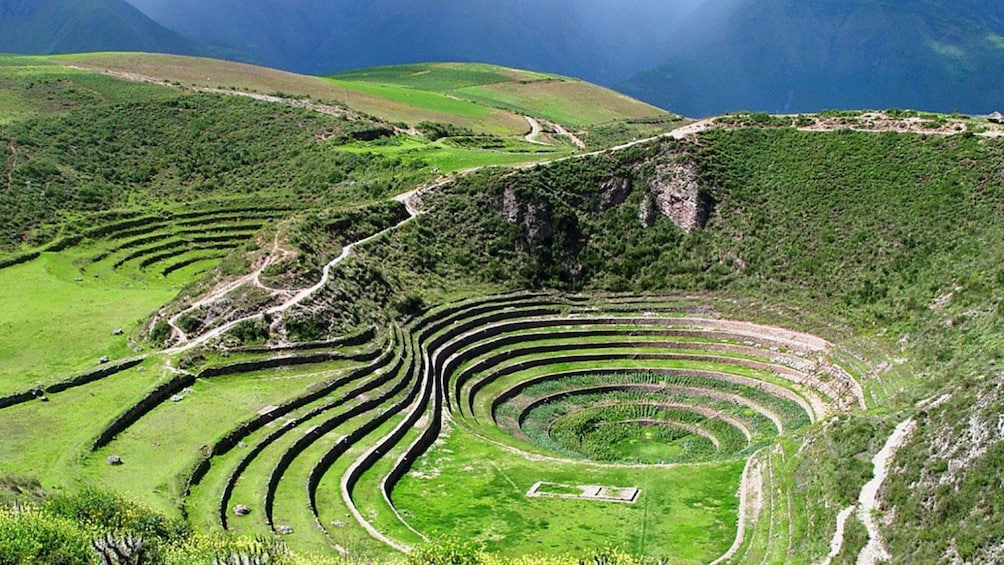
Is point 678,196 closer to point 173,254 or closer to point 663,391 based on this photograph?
point 663,391

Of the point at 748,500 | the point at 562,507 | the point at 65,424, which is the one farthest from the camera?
the point at 748,500

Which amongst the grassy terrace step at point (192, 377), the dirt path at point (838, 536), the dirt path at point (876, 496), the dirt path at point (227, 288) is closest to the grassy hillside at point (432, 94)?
the dirt path at point (227, 288)

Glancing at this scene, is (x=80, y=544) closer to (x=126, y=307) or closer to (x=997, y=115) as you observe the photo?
(x=126, y=307)

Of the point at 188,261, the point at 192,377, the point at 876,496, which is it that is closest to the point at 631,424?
the point at 876,496

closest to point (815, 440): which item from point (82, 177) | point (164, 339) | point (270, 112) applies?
point (164, 339)

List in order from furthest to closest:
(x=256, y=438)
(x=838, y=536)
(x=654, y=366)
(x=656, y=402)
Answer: (x=654, y=366)
(x=656, y=402)
(x=256, y=438)
(x=838, y=536)

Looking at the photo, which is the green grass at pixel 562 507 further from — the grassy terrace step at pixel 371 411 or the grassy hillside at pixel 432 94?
the grassy hillside at pixel 432 94
